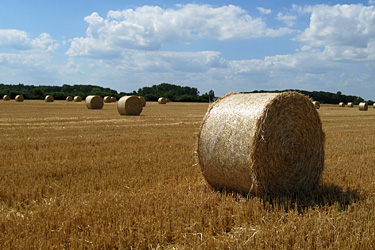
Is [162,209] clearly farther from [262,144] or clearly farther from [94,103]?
[94,103]

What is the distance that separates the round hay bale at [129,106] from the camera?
21.6m

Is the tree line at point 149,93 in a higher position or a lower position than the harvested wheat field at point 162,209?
higher

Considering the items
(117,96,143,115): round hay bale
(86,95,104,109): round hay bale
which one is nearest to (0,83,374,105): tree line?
(86,95,104,109): round hay bale

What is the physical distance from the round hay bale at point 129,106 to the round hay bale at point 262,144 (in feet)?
53.8

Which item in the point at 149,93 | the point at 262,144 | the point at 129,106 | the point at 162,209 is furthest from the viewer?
the point at 149,93

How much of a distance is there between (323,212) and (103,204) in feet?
8.79

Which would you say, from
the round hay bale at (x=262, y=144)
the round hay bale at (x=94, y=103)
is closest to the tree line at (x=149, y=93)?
the round hay bale at (x=94, y=103)

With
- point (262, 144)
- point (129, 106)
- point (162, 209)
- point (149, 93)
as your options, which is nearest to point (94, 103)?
point (129, 106)

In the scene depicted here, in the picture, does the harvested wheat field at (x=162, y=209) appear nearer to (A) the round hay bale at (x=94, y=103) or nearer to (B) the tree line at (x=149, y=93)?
(A) the round hay bale at (x=94, y=103)

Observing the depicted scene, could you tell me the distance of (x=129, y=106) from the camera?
2177 centimetres

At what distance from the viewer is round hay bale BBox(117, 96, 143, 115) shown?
2159 cm

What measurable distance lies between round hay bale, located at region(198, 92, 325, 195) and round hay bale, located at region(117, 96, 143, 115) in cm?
1639

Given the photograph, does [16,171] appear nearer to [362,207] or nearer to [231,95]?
[231,95]

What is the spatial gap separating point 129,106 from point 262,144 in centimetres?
1757
